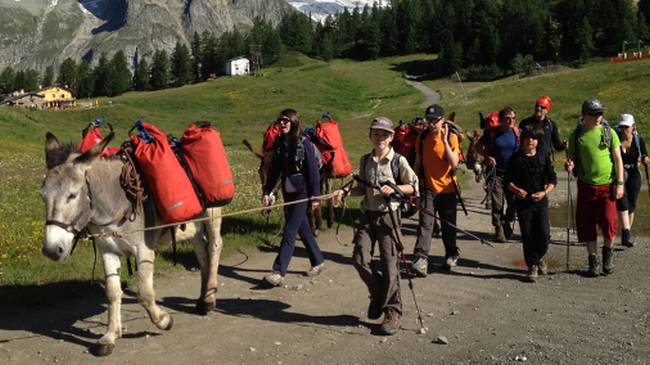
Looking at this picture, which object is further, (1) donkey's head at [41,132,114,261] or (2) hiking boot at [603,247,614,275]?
(2) hiking boot at [603,247,614,275]

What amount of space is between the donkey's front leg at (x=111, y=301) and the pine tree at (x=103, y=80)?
151 metres

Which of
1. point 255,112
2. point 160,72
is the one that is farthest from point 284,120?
point 160,72

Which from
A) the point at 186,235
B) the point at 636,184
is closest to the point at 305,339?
the point at 186,235

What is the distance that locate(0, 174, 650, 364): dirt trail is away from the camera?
6711 mm

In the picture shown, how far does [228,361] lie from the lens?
6.64 m

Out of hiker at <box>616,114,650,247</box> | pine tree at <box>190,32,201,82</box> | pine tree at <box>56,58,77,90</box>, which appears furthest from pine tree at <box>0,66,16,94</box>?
hiker at <box>616,114,650,247</box>

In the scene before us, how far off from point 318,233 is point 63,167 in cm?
783

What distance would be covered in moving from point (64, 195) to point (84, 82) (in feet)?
521

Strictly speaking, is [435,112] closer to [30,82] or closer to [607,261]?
[607,261]

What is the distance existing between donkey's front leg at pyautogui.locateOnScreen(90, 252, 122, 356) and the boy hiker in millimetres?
2716

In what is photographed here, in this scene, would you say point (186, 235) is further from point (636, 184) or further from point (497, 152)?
point (636, 184)

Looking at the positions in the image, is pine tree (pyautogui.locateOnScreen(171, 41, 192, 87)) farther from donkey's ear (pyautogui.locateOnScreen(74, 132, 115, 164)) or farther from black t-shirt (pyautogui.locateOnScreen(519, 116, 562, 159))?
donkey's ear (pyautogui.locateOnScreen(74, 132, 115, 164))

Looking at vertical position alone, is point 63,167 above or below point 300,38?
below

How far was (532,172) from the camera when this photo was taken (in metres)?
9.75
